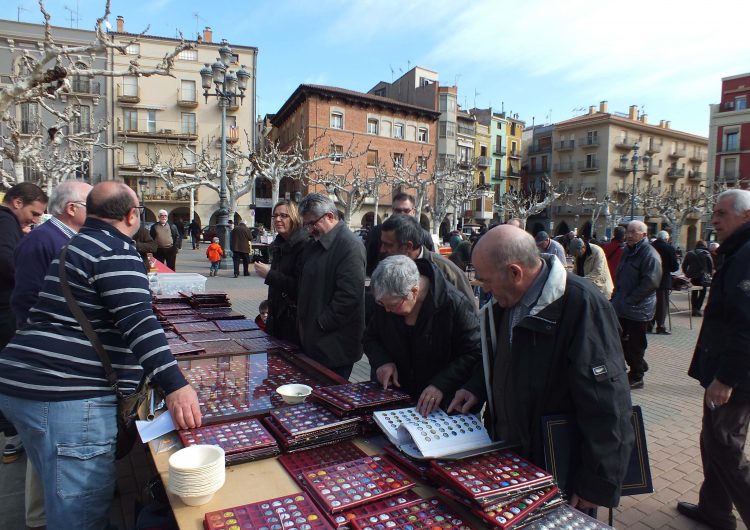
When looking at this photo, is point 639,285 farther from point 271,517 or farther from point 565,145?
point 565,145

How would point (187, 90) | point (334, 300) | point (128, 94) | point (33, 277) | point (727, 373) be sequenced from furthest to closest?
point (187, 90) < point (128, 94) < point (334, 300) < point (33, 277) < point (727, 373)

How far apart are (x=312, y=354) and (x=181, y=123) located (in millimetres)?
41975

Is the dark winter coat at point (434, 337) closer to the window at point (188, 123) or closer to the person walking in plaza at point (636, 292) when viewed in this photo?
the person walking in plaza at point (636, 292)

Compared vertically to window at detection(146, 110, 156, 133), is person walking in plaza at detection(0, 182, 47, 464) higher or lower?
lower

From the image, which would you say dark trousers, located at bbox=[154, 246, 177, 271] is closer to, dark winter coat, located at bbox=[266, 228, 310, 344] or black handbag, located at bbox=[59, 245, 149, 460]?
dark winter coat, located at bbox=[266, 228, 310, 344]

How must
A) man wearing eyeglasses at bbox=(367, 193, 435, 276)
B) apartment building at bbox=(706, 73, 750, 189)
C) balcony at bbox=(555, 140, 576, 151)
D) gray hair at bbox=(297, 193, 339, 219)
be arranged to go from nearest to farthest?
gray hair at bbox=(297, 193, 339, 219) → man wearing eyeglasses at bbox=(367, 193, 435, 276) → apartment building at bbox=(706, 73, 750, 189) → balcony at bbox=(555, 140, 576, 151)

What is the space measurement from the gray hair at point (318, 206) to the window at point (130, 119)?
41.4 meters

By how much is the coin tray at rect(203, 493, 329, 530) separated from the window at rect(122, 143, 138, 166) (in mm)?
43264

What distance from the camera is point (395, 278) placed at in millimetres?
2432

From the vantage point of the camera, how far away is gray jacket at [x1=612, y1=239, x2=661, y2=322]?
5.48 m

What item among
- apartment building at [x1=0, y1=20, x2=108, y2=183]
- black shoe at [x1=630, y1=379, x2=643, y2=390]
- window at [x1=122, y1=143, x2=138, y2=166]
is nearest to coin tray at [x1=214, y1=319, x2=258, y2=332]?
black shoe at [x1=630, y1=379, x2=643, y2=390]

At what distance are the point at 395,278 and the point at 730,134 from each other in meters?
54.2

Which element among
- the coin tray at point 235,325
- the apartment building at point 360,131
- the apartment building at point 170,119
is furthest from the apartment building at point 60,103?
the coin tray at point 235,325

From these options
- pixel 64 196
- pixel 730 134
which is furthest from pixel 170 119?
pixel 730 134
